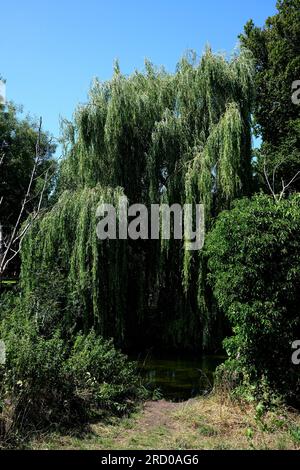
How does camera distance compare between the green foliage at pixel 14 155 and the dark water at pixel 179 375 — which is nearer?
the dark water at pixel 179 375

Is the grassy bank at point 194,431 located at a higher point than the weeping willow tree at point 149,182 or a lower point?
lower

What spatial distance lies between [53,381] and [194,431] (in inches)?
77.0

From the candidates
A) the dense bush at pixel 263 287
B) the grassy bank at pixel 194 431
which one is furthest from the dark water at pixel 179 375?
the dense bush at pixel 263 287

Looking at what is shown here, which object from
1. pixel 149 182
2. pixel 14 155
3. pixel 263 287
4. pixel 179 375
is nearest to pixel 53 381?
pixel 263 287

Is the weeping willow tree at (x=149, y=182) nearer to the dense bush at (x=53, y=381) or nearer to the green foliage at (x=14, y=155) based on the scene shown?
the dense bush at (x=53, y=381)

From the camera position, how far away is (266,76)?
66.0 ft

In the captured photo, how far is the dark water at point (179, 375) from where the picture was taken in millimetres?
8773

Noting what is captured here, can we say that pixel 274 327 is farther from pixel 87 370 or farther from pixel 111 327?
pixel 111 327

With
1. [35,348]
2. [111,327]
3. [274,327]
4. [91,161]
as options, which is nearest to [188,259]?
[111,327]

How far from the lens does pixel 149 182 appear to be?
41.4 feet

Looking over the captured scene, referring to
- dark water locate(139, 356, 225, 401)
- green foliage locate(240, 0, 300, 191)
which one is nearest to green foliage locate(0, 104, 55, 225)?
green foliage locate(240, 0, 300, 191)

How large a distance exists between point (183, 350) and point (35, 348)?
23.7 feet

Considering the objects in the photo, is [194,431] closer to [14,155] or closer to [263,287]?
[263,287]

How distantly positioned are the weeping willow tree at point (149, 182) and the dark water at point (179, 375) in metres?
0.79
